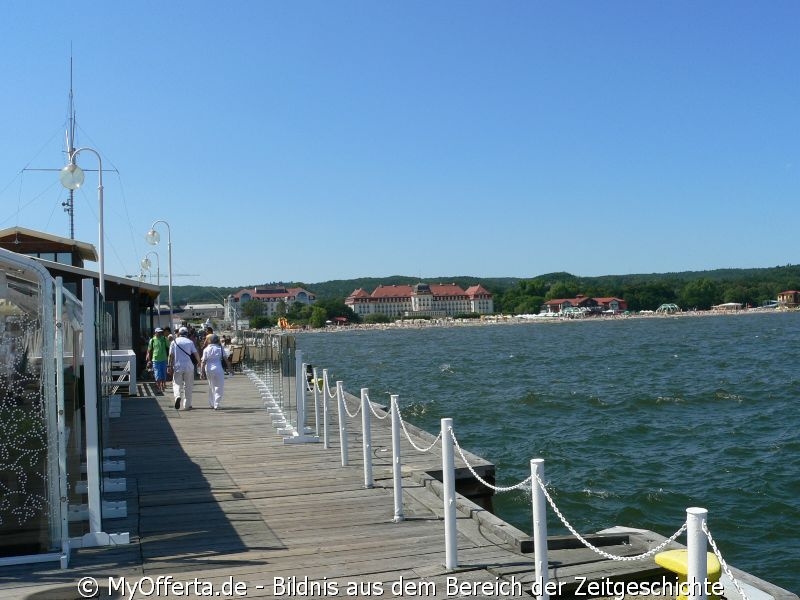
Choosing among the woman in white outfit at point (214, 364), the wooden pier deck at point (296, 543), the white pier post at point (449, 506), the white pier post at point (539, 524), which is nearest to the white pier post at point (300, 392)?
the wooden pier deck at point (296, 543)

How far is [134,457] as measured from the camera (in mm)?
11758

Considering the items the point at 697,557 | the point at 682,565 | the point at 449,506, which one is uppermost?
the point at 697,557

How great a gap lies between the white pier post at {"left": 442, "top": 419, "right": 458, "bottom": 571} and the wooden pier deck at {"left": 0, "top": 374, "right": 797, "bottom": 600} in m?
0.11

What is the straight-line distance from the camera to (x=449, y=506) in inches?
252

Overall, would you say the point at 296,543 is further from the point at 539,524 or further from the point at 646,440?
the point at 646,440

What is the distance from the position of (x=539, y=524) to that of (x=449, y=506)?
1.19m

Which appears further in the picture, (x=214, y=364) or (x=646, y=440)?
(x=646, y=440)

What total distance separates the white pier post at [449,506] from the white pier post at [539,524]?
914 mm

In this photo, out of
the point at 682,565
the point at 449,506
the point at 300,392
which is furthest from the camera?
the point at 300,392

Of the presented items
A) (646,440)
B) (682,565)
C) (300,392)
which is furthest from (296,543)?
(646,440)

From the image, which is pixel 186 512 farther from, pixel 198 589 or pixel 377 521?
pixel 198 589

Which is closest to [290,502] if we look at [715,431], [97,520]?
[97,520]

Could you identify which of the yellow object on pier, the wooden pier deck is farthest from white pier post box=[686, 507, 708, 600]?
the wooden pier deck

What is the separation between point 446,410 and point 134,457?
1665cm
